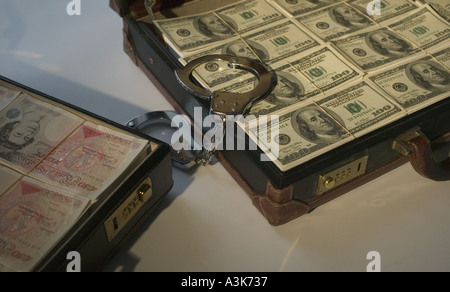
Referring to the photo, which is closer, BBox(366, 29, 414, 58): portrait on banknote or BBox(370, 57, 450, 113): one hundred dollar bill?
BBox(370, 57, 450, 113): one hundred dollar bill

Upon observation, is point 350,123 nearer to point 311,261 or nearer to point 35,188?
point 311,261

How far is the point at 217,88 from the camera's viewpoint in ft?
4.56

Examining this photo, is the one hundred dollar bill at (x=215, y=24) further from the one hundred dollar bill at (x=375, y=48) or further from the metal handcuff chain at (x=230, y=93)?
the one hundred dollar bill at (x=375, y=48)

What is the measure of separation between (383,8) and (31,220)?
1082mm

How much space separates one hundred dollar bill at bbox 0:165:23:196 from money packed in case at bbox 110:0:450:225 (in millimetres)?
420

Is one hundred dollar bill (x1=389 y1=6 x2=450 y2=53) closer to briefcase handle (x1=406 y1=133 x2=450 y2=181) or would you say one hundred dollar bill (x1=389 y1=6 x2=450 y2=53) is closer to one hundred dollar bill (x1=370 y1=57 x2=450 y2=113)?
one hundred dollar bill (x1=370 y1=57 x2=450 y2=113)

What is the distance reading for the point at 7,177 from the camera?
117 centimetres

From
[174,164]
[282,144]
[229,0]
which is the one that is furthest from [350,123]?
[229,0]

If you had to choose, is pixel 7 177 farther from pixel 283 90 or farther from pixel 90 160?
pixel 283 90

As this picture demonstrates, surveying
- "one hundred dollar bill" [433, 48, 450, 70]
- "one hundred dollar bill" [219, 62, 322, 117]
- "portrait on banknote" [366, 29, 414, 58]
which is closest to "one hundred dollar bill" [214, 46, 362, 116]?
"one hundred dollar bill" [219, 62, 322, 117]

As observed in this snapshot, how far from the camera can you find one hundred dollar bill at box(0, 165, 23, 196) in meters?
1.15

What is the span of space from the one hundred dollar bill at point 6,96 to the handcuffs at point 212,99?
0.27m

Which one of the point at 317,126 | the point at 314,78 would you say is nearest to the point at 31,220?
the point at 317,126

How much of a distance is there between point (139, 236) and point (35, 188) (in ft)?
0.76
